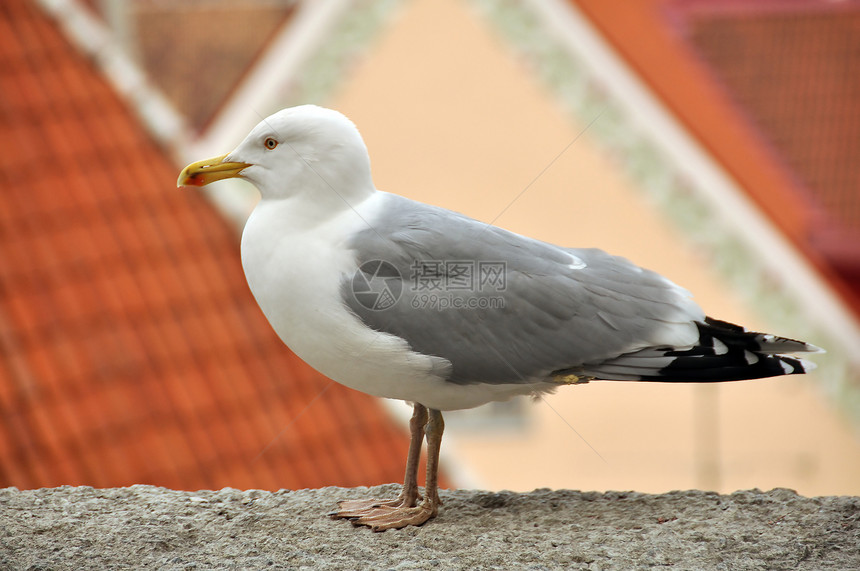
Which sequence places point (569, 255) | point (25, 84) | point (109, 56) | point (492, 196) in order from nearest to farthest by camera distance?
point (569, 255) < point (25, 84) < point (109, 56) < point (492, 196)

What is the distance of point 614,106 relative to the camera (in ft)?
30.2

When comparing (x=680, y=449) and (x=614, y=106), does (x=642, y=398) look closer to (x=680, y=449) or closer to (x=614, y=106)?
(x=680, y=449)

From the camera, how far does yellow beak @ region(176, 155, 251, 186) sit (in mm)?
3176

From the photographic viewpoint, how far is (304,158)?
3.14m

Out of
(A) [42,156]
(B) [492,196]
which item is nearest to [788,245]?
(B) [492,196]

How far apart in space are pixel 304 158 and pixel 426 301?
49cm

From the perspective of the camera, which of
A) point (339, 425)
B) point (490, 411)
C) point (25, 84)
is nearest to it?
point (339, 425)

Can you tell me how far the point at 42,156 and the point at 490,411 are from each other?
4.52m

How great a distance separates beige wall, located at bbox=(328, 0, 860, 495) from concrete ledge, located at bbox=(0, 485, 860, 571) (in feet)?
18.3

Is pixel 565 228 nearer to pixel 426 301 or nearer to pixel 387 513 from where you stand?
pixel 387 513

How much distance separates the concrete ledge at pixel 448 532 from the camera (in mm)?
3131

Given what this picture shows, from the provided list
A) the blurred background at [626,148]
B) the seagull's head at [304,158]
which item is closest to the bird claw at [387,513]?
the seagull's head at [304,158]

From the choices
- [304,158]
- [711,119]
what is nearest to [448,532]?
[304,158]

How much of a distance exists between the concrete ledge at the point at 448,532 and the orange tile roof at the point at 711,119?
5.89m
